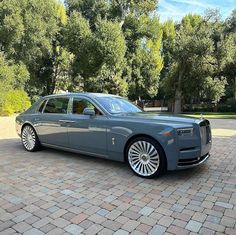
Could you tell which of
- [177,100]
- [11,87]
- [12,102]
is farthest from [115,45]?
[12,102]

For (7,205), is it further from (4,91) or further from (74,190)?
(4,91)

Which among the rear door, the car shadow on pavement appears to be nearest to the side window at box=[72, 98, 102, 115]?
the rear door

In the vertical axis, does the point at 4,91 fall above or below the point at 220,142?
above

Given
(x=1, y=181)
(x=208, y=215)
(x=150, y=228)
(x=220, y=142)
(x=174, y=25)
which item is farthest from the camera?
(x=174, y=25)

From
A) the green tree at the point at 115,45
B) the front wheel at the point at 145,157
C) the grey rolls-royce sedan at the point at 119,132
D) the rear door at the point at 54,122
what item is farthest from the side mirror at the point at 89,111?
the green tree at the point at 115,45

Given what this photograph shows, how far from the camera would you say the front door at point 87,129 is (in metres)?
5.09

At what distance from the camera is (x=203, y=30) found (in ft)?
78.3

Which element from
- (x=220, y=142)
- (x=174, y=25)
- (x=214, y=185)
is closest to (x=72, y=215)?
(x=214, y=185)

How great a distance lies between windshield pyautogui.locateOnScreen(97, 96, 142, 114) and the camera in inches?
210

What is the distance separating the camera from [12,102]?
20406 millimetres

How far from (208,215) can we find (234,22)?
30805 millimetres

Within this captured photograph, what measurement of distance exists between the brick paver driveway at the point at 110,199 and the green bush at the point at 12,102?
48.0 ft

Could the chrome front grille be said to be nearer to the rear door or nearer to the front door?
the front door

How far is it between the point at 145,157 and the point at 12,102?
58.8 ft
